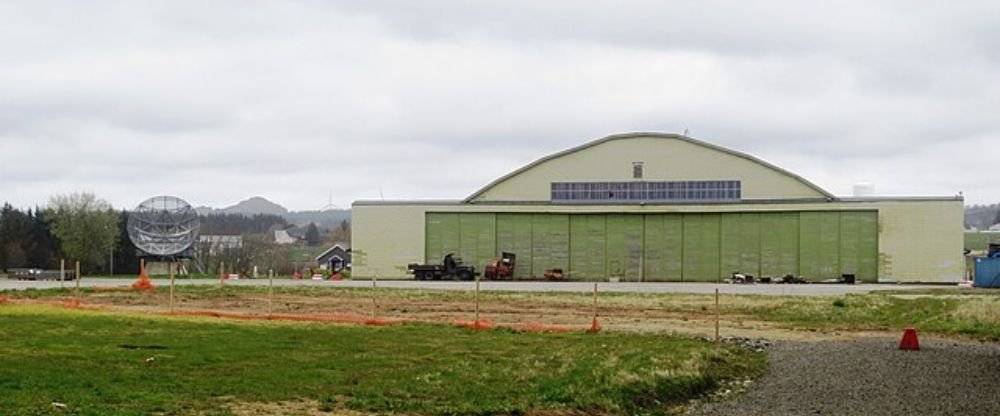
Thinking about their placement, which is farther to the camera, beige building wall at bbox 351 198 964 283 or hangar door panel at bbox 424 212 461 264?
hangar door panel at bbox 424 212 461 264

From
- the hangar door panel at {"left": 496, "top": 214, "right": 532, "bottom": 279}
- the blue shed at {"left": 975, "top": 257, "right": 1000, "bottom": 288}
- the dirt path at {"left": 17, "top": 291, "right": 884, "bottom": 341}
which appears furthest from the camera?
the hangar door panel at {"left": 496, "top": 214, "right": 532, "bottom": 279}

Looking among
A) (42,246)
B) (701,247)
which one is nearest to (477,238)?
(701,247)

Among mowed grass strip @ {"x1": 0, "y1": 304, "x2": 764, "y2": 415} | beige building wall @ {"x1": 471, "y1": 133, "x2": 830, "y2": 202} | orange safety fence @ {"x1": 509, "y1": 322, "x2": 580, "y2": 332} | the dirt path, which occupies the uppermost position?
beige building wall @ {"x1": 471, "y1": 133, "x2": 830, "y2": 202}

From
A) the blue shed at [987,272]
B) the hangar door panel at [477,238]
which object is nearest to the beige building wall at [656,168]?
the hangar door panel at [477,238]

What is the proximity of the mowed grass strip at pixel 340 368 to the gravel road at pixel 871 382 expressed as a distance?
0.99 metres

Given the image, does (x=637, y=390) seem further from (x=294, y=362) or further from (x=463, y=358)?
(x=294, y=362)

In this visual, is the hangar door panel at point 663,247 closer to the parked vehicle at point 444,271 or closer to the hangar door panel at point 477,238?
the hangar door panel at point 477,238

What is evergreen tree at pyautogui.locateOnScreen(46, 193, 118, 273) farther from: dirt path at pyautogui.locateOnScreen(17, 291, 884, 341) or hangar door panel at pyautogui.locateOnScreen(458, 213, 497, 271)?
dirt path at pyautogui.locateOnScreen(17, 291, 884, 341)

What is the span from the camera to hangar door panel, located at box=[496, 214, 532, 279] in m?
77.5

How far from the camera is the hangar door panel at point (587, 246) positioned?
76.4m

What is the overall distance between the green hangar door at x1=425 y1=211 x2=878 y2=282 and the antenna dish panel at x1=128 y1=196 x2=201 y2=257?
23611 mm

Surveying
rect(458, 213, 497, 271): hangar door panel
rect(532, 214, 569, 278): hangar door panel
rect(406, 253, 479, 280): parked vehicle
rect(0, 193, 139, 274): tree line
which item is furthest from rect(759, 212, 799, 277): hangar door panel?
rect(0, 193, 139, 274): tree line

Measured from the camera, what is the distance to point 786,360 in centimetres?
2355

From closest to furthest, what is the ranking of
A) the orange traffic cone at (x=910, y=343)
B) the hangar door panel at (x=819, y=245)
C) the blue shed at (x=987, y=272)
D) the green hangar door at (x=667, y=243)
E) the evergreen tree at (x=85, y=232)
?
the orange traffic cone at (x=910, y=343) → the blue shed at (x=987, y=272) → the hangar door panel at (x=819, y=245) → the green hangar door at (x=667, y=243) → the evergreen tree at (x=85, y=232)
